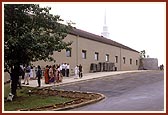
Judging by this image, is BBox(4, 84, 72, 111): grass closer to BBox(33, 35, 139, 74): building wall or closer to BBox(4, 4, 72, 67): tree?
BBox(4, 4, 72, 67): tree

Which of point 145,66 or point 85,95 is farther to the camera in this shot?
point 145,66

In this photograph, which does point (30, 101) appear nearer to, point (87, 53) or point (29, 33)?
point (29, 33)

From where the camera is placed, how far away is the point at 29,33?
17312 mm

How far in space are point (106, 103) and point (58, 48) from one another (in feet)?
15.5

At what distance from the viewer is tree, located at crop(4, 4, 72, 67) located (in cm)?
1725

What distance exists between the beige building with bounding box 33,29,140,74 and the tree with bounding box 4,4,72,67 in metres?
11.0

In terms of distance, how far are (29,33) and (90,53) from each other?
77.5ft

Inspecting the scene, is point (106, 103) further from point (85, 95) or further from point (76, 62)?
point (76, 62)

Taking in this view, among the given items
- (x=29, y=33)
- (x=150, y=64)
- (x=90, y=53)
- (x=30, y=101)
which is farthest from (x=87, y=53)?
(x=30, y=101)

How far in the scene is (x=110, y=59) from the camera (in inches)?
1822

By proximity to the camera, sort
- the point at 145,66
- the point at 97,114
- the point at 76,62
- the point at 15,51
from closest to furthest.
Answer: the point at 97,114
the point at 15,51
the point at 76,62
the point at 145,66

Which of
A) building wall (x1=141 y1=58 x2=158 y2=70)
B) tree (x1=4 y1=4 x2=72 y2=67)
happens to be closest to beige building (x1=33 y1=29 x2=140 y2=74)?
building wall (x1=141 y1=58 x2=158 y2=70)

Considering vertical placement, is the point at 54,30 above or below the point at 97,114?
above

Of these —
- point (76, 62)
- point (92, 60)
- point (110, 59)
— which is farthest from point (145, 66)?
point (76, 62)
